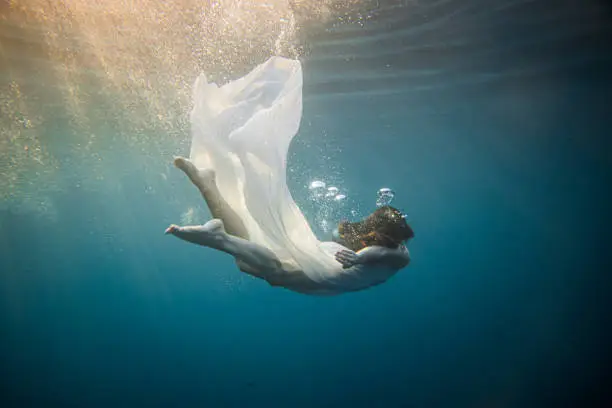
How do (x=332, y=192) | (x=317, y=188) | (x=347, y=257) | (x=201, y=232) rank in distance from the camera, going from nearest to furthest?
(x=201, y=232) < (x=347, y=257) < (x=317, y=188) < (x=332, y=192)

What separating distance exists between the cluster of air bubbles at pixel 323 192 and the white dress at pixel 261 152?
2640 centimetres

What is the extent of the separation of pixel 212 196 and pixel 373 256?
1.66 meters

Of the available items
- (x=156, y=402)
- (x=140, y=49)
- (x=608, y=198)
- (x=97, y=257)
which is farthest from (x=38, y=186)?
(x=608, y=198)

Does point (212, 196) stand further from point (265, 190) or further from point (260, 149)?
point (260, 149)

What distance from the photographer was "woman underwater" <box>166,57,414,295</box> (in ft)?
9.01

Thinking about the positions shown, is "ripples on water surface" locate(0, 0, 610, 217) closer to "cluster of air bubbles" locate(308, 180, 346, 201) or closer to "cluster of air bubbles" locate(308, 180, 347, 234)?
"cluster of air bubbles" locate(308, 180, 346, 201)

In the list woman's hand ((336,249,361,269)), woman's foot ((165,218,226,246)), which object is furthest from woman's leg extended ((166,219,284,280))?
woman's hand ((336,249,361,269))

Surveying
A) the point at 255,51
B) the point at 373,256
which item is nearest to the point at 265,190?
the point at 373,256

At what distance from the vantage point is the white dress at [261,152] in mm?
2777

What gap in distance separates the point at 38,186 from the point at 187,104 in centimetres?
2139

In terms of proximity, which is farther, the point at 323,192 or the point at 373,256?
the point at 323,192

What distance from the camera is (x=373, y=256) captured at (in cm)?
305

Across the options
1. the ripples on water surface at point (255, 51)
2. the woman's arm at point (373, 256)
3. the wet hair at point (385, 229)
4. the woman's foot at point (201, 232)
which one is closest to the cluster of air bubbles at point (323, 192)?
the ripples on water surface at point (255, 51)

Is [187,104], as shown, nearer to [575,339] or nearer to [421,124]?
[421,124]
